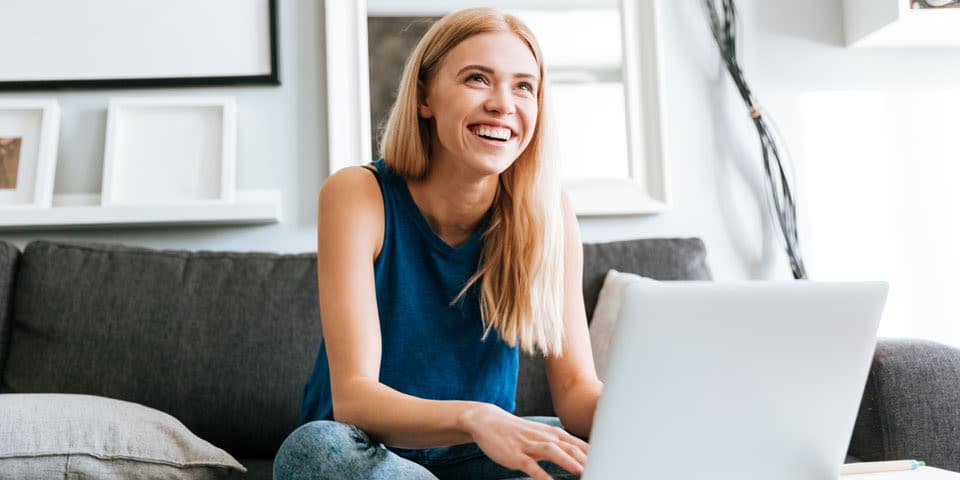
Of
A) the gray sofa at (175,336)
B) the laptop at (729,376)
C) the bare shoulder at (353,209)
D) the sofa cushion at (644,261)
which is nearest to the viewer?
the laptop at (729,376)

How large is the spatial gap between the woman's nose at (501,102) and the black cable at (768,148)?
107 cm

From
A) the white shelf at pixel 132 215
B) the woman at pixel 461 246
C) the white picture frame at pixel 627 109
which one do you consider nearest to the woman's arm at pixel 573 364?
the woman at pixel 461 246

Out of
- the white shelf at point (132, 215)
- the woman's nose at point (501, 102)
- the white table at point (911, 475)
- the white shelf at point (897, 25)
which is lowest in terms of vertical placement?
the white table at point (911, 475)

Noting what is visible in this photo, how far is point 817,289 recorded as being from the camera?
0.70 m

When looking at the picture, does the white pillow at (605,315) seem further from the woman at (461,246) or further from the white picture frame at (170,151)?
the white picture frame at (170,151)

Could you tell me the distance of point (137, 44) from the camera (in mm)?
1988

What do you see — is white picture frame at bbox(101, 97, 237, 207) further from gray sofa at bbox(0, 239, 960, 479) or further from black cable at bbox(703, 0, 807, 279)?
black cable at bbox(703, 0, 807, 279)

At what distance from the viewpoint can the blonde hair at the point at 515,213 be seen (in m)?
1.21

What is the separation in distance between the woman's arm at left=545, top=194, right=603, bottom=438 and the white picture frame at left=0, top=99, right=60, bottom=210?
127 centimetres

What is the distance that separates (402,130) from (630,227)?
0.94 metres

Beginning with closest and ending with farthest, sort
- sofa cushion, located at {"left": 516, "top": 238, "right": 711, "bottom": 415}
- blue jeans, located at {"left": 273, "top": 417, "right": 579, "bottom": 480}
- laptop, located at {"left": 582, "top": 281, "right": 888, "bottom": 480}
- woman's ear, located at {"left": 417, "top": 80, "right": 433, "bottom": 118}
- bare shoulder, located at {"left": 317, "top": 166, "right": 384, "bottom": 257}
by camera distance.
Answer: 1. laptop, located at {"left": 582, "top": 281, "right": 888, "bottom": 480}
2. blue jeans, located at {"left": 273, "top": 417, "right": 579, "bottom": 480}
3. bare shoulder, located at {"left": 317, "top": 166, "right": 384, "bottom": 257}
4. woman's ear, located at {"left": 417, "top": 80, "right": 433, "bottom": 118}
5. sofa cushion, located at {"left": 516, "top": 238, "right": 711, "bottom": 415}

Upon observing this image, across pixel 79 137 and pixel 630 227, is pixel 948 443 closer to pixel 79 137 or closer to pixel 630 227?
pixel 630 227

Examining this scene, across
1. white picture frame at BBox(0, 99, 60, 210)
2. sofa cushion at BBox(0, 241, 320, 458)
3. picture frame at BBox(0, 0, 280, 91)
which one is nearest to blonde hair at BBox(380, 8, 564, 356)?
sofa cushion at BBox(0, 241, 320, 458)

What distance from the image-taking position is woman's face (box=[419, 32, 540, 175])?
3.79ft
